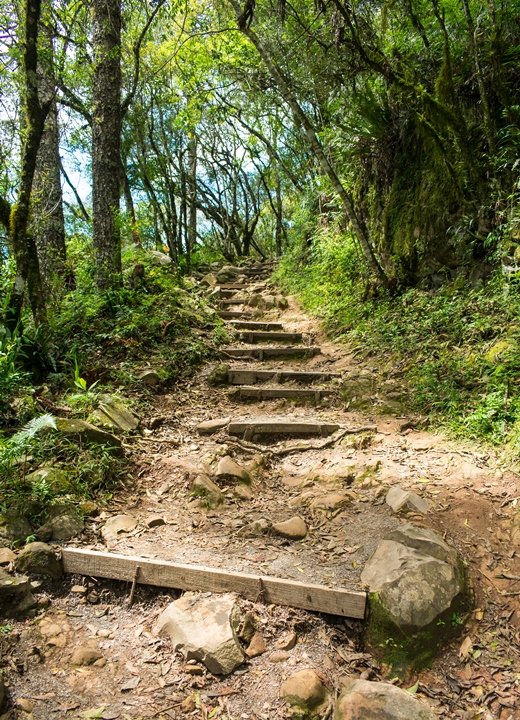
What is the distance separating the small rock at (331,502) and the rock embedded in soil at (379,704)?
1.27m

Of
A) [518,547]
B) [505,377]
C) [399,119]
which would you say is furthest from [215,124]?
[518,547]

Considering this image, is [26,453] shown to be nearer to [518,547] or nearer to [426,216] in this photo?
[518,547]

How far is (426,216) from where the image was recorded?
19.0 ft

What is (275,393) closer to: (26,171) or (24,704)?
(26,171)

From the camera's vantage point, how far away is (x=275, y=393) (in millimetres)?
5344

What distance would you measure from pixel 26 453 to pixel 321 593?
2.23m

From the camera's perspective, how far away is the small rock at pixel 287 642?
215 cm

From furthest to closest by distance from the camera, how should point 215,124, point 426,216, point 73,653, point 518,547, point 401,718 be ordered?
point 215,124, point 426,216, point 518,547, point 73,653, point 401,718

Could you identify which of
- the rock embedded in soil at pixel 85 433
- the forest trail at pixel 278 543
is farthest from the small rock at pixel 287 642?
the rock embedded in soil at pixel 85 433

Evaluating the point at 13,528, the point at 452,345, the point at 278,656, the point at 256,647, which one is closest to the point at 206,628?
the point at 256,647

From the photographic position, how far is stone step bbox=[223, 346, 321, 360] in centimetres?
646

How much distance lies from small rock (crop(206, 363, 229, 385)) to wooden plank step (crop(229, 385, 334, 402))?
0.29 meters

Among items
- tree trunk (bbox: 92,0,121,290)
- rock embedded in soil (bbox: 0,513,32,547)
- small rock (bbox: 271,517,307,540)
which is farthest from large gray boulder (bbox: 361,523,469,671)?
tree trunk (bbox: 92,0,121,290)

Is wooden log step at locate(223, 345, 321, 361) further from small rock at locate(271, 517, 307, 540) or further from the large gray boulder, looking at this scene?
the large gray boulder
